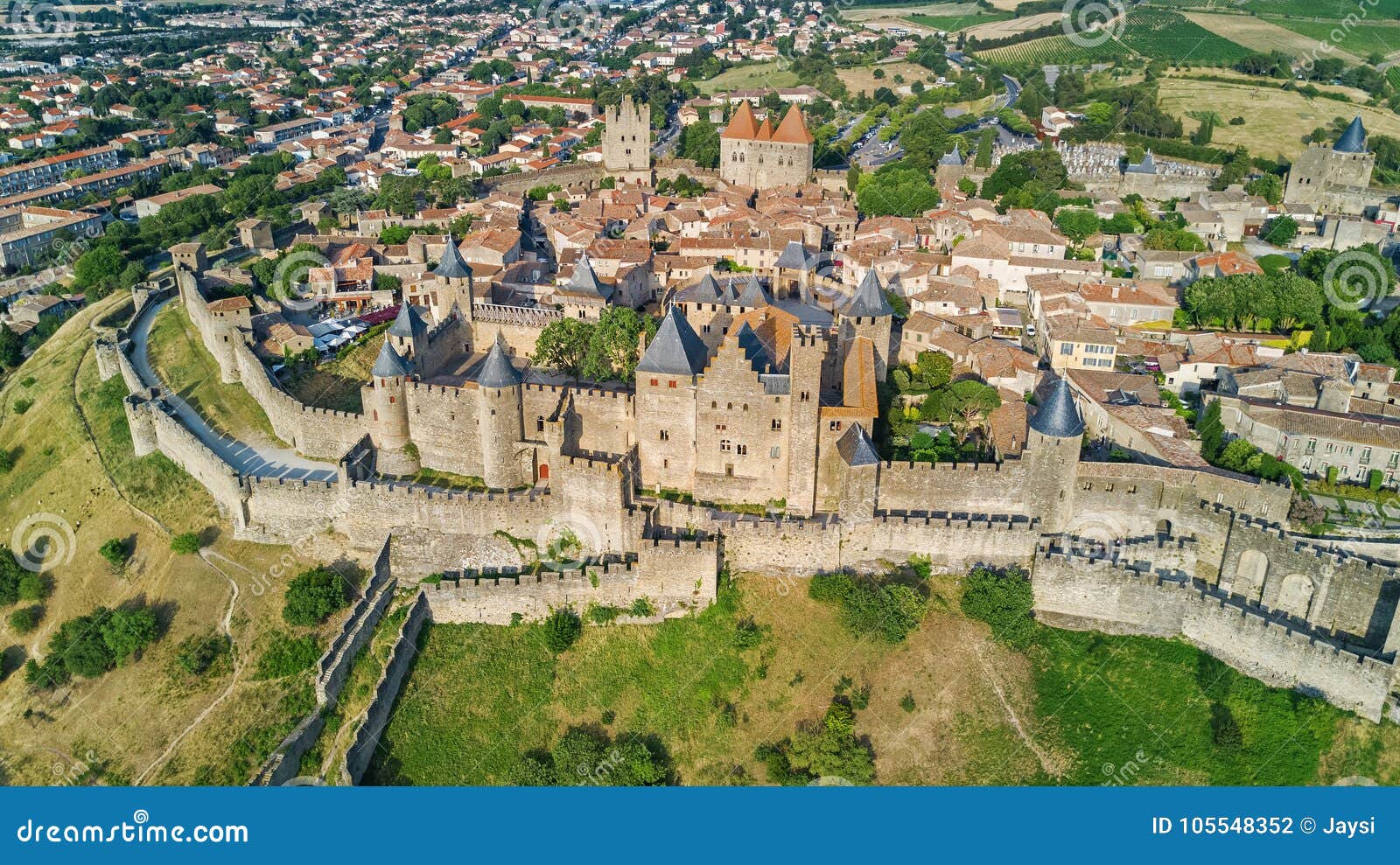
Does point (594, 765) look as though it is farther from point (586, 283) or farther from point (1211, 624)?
point (586, 283)

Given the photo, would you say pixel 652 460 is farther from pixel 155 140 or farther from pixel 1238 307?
pixel 155 140

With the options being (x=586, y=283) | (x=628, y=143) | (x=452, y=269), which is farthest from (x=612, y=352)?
(x=628, y=143)

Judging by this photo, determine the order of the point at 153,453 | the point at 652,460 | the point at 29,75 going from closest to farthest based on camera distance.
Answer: the point at 652,460 → the point at 153,453 → the point at 29,75

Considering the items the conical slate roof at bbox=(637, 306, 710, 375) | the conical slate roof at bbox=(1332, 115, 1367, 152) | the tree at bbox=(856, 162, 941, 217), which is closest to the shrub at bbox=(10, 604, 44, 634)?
the conical slate roof at bbox=(637, 306, 710, 375)

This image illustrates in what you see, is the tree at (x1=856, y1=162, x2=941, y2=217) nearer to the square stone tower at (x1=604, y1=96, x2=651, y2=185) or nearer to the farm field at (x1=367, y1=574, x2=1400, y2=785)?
the square stone tower at (x1=604, y1=96, x2=651, y2=185)

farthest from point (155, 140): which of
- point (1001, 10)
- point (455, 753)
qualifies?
point (1001, 10)

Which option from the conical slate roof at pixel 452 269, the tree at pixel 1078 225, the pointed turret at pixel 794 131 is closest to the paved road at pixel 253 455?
the conical slate roof at pixel 452 269

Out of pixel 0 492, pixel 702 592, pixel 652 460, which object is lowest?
pixel 0 492
